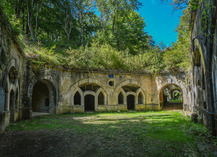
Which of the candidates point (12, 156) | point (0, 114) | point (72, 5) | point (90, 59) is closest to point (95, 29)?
point (72, 5)

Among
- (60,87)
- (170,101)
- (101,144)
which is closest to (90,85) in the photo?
(60,87)

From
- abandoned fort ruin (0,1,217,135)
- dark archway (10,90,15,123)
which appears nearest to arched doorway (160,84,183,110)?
abandoned fort ruin (0,1,217,135)

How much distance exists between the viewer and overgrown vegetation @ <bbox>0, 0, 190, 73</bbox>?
48.9 feet

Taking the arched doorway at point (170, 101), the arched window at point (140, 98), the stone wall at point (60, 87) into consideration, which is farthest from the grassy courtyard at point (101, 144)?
the arched doorway at point (170, 101)

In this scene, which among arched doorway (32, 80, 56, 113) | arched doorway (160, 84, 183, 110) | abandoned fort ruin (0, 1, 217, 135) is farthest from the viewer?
arched doorway (160, 84, 183, 110)

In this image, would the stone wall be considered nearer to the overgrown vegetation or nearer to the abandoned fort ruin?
the abandoned fort ruin

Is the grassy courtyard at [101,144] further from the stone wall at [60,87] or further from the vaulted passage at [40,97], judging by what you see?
the vaulted passage at [40,97]

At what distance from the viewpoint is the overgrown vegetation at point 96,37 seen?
14914 millimetres

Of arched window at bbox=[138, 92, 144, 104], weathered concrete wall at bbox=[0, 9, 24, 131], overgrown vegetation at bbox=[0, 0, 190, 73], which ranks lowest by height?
arched window at bbox=[138, 92, 144, 104]

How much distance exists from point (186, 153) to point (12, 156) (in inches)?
172

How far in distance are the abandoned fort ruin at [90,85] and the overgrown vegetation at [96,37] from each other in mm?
947

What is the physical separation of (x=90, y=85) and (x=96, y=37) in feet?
32.6

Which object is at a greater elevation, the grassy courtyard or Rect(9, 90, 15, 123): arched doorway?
Rect(9, 90, 15, 123): arched doorway

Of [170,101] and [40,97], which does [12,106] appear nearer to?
[40,97]
